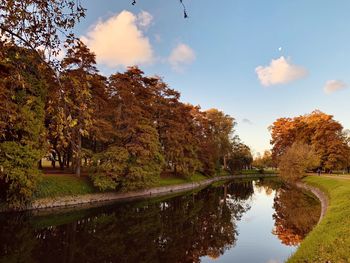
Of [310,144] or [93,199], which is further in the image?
[310,144]

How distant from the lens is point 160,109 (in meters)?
44.2

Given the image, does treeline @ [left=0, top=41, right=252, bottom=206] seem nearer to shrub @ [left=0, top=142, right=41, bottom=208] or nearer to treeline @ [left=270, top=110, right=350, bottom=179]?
shrub @ [left=0, top=142, right=41, bottom=208]

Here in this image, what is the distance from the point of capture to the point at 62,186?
27.5m

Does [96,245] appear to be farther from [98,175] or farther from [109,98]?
[109,98]

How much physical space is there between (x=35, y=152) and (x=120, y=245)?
1109 cm

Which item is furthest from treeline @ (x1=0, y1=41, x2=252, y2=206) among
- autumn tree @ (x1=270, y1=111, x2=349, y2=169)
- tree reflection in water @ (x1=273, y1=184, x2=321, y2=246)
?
autumn tree @ (x1=270, y1=111, x2=349, y2=169)

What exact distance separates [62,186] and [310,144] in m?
53.8

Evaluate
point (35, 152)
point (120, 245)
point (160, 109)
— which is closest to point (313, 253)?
point (120, 245)

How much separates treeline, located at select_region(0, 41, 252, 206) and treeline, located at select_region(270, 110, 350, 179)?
16613 millimetres

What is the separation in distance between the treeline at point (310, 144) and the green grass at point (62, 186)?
3512 centimetres

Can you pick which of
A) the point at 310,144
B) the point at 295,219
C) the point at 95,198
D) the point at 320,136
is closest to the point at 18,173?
the point at 95,198

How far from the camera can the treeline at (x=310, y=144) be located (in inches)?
2008

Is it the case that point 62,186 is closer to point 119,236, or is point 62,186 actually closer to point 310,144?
point 119,236

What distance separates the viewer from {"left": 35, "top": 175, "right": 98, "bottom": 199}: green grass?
2553 centimetres
